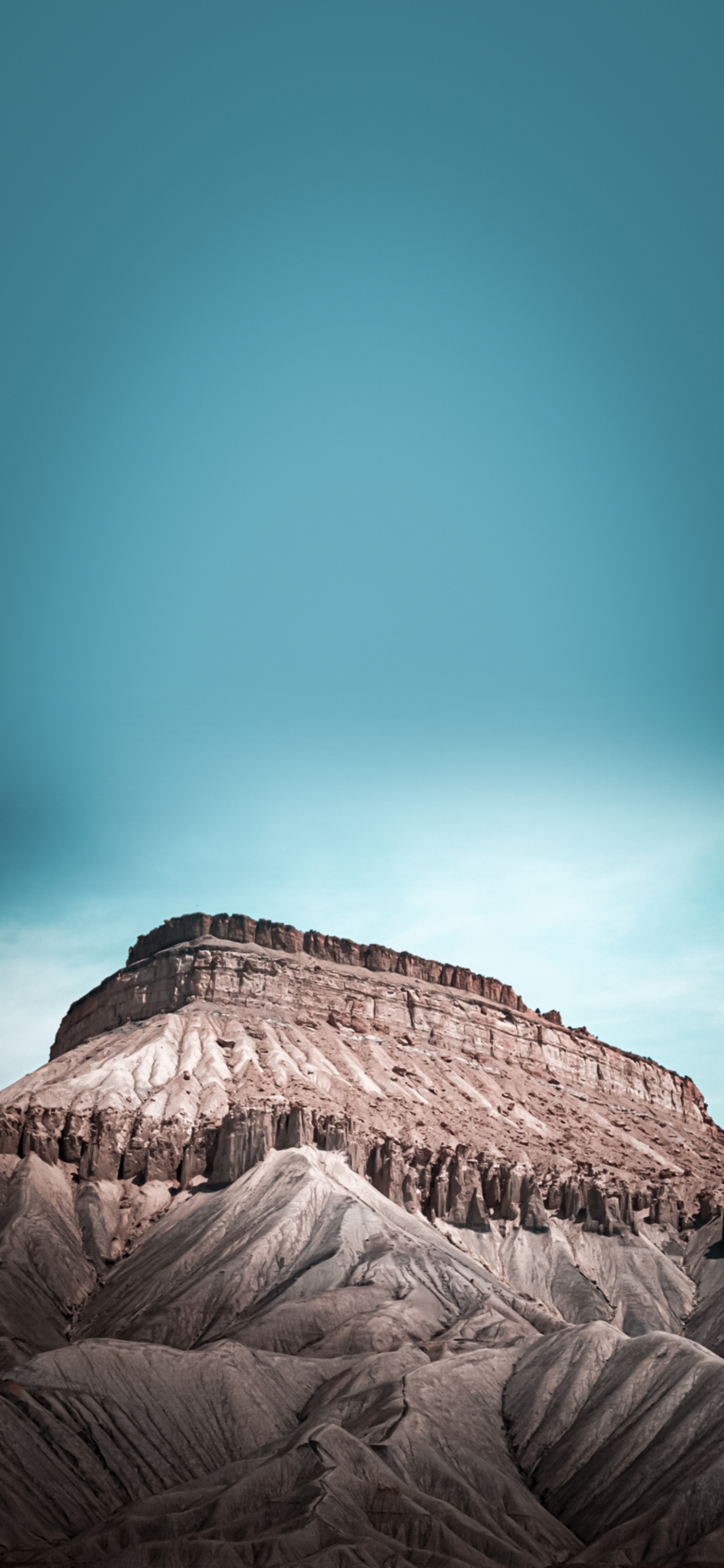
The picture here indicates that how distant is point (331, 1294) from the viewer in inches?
3292

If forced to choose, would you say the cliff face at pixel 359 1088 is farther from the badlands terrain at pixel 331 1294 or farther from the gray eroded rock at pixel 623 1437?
the gray eroded rock at pixel 623 1437

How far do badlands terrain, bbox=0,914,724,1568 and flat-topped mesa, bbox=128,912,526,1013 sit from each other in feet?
1.91

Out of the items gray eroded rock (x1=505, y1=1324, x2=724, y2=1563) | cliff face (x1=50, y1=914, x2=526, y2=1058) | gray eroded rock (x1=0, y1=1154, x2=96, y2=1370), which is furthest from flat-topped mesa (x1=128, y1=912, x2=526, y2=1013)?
gray eroded rock (x1=505, y1=1324, x2=724, y2=1563)

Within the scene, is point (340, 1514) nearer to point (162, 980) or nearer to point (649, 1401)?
point (649, 1401)

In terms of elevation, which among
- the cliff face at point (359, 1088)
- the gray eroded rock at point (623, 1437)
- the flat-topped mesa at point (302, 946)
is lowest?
the gray eroded rock at point (623, 1437)

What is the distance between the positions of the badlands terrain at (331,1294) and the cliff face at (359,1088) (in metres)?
0.42

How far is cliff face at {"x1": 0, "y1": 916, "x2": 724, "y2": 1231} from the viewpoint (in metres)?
107

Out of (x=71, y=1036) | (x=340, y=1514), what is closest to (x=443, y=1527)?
(x=340, y=1514)

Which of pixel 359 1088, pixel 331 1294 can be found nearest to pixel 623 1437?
pixel 331 1294

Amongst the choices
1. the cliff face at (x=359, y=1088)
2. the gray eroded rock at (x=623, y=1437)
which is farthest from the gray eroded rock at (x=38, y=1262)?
the gray eroded rock at (x=623, y=1437)

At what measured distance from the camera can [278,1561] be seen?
52.1m

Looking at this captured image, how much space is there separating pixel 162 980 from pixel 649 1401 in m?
93.4

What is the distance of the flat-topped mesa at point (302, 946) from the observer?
16012 centimetres

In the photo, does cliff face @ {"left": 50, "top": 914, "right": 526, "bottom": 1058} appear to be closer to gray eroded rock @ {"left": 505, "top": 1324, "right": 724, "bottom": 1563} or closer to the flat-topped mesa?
the flat-topped mesa
